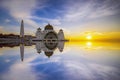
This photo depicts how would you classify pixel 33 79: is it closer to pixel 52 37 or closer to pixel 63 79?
pixel 63 79

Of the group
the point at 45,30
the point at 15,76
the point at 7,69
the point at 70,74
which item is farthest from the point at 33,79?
the point at 45,30

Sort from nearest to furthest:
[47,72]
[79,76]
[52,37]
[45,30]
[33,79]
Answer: [33,79], [79,76], [47,72], [52,37], [45,30]

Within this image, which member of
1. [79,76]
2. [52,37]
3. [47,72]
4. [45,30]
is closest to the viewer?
[79,76]

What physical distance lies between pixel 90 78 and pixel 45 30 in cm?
1866

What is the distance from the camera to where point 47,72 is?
291cm

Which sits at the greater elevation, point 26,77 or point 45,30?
point 45,30

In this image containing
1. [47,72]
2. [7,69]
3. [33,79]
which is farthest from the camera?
[7,69]

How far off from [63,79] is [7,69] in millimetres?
1138

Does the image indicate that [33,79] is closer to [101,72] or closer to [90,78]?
[90,78]

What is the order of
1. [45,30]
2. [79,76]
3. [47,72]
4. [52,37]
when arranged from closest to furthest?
[79,76] < [47,72] < [52,37] < [45,30]

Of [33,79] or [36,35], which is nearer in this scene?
[33,79]

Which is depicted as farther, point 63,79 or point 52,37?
point 52,37

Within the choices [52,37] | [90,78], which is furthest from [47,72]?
[52,37]

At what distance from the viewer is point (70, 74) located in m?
2.85
